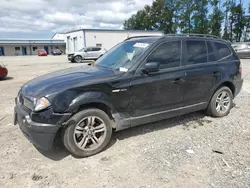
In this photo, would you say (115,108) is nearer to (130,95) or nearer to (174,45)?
(130,95)

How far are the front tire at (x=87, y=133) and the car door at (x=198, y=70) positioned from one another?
172 cm

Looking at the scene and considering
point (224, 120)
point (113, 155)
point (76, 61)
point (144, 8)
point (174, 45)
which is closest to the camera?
point (113, 155)

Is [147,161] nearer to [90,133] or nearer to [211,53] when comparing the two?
[90,133]

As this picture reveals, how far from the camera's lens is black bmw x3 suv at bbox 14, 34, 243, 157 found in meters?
2.95

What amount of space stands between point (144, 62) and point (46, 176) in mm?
2274

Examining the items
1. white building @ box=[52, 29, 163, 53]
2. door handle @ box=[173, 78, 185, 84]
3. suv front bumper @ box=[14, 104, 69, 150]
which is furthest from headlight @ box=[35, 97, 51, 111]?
white building @ box=[52, 29, 163, 53]

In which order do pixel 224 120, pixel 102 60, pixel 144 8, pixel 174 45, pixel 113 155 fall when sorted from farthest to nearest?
pixel 144 8 → pixel 224 120 → pixel 102 60 → pixel 174 45 → pixel 113 155

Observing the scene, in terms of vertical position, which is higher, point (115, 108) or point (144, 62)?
point (144, 62)

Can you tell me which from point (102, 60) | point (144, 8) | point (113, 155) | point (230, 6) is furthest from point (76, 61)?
point (144, 8)

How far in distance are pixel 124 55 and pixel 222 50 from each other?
232 centimetres

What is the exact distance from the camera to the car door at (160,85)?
3492mm

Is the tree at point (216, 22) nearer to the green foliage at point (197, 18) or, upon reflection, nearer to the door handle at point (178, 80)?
the green foliage at point (197, 18)

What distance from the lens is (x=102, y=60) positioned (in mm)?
4312

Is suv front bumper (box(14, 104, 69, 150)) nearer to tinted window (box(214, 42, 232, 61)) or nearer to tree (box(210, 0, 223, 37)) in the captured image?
tinted window (box(214, 42, 232, 61))
